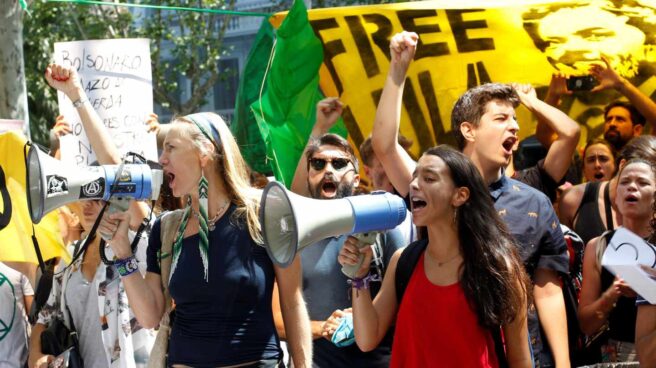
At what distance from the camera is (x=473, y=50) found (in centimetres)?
583

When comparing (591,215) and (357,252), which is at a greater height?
(357,252)

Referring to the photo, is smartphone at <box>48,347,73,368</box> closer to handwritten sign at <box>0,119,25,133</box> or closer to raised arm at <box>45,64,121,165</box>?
raised arm at <box>45,64,121,165</box>

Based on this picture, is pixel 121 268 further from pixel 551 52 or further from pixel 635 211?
pixel 551 52

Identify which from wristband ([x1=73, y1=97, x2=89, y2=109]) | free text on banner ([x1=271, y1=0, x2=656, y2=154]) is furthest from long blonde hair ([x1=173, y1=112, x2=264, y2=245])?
free text on banner ([x1=271, y1=0, x2=656, y2=154])

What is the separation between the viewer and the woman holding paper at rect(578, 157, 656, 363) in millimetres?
4164

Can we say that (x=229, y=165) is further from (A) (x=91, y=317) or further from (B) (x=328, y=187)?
(A) (x=91, y=317)

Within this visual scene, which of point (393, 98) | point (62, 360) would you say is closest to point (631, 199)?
point (393, 98)

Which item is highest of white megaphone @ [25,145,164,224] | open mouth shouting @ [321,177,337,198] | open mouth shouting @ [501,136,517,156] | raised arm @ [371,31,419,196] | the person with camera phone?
raised arm @ [371,31,419,196]

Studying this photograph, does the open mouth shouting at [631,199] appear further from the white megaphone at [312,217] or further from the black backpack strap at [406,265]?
the white megaphone at [312,217]

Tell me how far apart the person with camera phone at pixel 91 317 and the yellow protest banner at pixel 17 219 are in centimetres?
55

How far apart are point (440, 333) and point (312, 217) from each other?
53 centimetres

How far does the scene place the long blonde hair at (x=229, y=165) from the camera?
12.5 feet

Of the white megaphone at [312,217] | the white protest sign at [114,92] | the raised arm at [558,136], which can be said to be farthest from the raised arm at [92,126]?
the raised arm at [558,136]

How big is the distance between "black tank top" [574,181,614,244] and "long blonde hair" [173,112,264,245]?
1812mm
